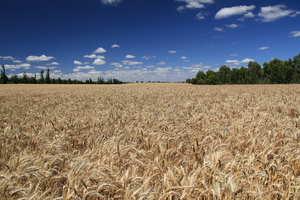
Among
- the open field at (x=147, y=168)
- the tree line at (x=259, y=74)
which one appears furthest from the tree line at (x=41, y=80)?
the open field at (x=147, y=168)

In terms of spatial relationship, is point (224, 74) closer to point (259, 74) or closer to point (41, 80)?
point (259, 74)

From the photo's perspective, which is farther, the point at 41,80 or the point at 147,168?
the point at 41,80

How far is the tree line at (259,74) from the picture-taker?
62469 mm

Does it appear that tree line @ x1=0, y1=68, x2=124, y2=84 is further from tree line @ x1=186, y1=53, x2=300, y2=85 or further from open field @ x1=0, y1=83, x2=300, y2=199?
open field @ x1=0, y1=83, x2=300, y2=199

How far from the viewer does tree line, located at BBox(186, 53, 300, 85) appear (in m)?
62.5

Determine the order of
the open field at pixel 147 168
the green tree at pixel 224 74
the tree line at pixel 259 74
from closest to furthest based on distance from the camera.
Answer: the open field at pixel 147 168, the tree line at pixel 259 74, the green tree at pixel 224 74

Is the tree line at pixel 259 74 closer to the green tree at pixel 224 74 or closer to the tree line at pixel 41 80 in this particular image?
the green tree at pixel 224 74

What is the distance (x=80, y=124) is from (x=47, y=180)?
82.7 inches

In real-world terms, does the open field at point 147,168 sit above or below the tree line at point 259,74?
below

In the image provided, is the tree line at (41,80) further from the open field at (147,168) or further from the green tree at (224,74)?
the open field at (147,168)

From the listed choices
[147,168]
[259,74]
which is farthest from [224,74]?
[147,168]

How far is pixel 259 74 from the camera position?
77.9 m

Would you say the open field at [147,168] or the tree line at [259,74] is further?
the tree line at [259,74]

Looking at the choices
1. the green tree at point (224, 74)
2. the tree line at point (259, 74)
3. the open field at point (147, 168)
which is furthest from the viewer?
the green tree at point (224, 74)
